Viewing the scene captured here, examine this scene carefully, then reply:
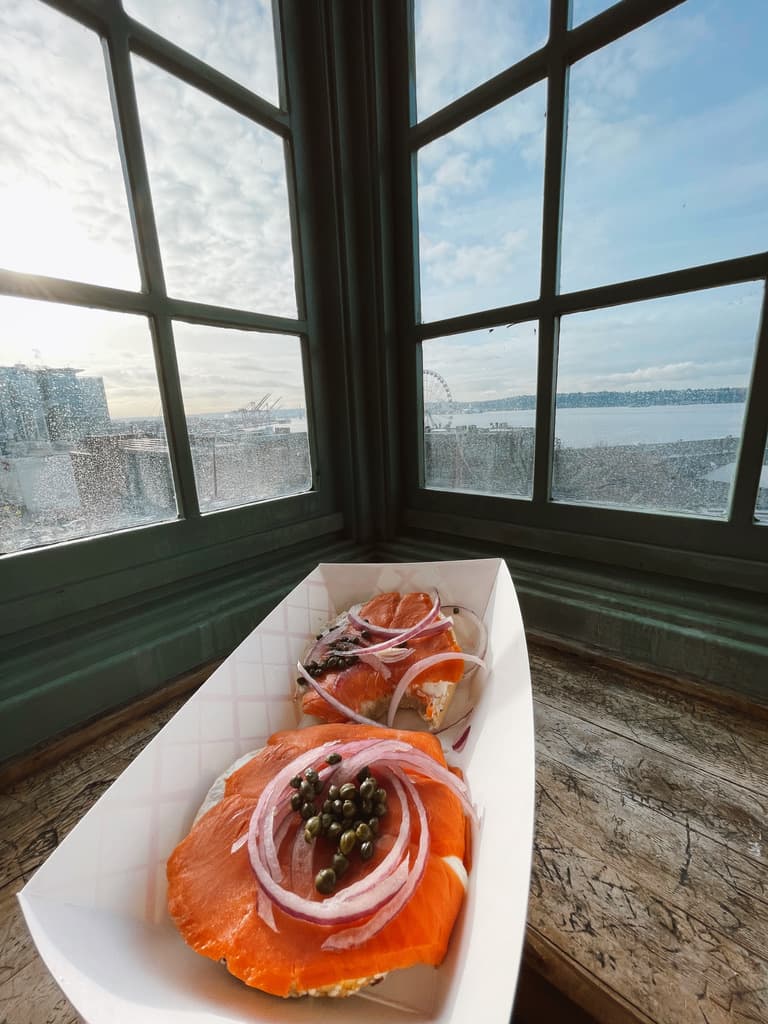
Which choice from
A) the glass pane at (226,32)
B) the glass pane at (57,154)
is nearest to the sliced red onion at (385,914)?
the glass pane at (57,154)

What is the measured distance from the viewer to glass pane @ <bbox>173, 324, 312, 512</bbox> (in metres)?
0.89

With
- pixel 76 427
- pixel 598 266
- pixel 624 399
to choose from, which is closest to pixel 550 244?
pixel 598 266

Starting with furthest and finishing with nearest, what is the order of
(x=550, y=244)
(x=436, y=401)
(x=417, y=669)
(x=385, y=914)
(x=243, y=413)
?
(x=436, y=401)
(x=243, y=413)
(x=550, y=244)
(x=417, y=669)
(x=385, y=914)

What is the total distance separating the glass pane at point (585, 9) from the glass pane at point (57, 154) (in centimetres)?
88

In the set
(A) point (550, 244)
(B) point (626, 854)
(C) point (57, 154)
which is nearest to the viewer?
(B) point (626, 854)

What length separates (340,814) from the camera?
370mm

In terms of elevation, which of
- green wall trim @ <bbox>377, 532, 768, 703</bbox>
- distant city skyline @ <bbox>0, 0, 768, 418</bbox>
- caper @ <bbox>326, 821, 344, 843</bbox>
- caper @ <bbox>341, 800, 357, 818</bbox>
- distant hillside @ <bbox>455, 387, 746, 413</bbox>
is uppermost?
distant city skyline @ <bbox>0, 0, 768, 418</bbox>

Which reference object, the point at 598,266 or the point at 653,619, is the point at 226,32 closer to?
the point at 598,266

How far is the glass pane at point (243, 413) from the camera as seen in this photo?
89 centimetres

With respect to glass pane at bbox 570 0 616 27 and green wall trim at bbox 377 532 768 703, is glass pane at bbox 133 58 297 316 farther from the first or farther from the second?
green wall trim at bbox 377 532 768 703

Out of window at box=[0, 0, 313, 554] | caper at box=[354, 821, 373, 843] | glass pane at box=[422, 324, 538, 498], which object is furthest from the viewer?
glass pane at box=[422, 324, 538, 498]

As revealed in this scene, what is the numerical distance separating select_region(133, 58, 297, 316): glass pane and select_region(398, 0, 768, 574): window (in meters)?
0.35

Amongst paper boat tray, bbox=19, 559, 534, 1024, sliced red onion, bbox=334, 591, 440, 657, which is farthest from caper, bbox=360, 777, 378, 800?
sliced red onion, bbox=334, 591, 440, 657

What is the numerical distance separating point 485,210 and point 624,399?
0.57 m
